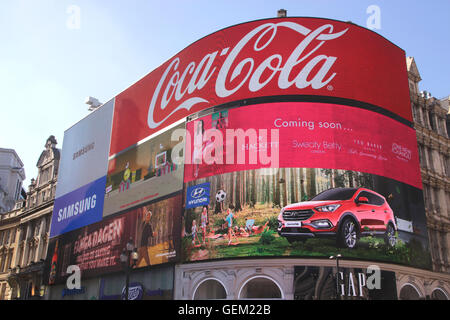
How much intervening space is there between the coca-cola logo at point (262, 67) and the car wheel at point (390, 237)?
10958 millimetres

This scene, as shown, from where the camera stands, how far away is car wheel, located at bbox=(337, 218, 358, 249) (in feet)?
98.7

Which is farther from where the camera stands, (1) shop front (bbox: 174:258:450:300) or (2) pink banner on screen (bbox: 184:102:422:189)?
(2) pink banner on screen (bbox: 184:102:422:189)

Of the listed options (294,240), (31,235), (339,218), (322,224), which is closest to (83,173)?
(31,235)

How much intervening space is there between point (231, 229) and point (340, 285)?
7.80 m

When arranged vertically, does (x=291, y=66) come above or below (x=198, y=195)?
above

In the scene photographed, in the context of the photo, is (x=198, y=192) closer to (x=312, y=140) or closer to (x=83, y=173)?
(x=312, y=140)

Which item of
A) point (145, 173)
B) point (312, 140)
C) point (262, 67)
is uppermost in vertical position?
point (262, 67)

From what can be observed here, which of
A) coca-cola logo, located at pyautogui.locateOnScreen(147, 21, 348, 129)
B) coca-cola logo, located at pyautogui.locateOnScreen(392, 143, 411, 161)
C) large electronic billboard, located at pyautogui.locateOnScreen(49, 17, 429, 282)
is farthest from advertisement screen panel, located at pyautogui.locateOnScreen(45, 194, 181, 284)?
coca-cola logo, located at pyautogui.locateOnScreen(392, 143, 411, 161)

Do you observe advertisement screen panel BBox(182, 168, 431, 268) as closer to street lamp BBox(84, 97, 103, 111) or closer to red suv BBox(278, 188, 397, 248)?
red suv BBox(278, 188, 397, 248)

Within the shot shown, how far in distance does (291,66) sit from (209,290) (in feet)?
55.8

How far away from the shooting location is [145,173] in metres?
42.2

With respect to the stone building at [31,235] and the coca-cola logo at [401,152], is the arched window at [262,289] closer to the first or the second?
the coca-cola logo at [401,152]

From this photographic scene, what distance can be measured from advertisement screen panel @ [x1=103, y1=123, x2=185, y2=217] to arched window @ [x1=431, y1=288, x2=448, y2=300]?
2014cm

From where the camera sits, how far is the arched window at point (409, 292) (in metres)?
32.6
